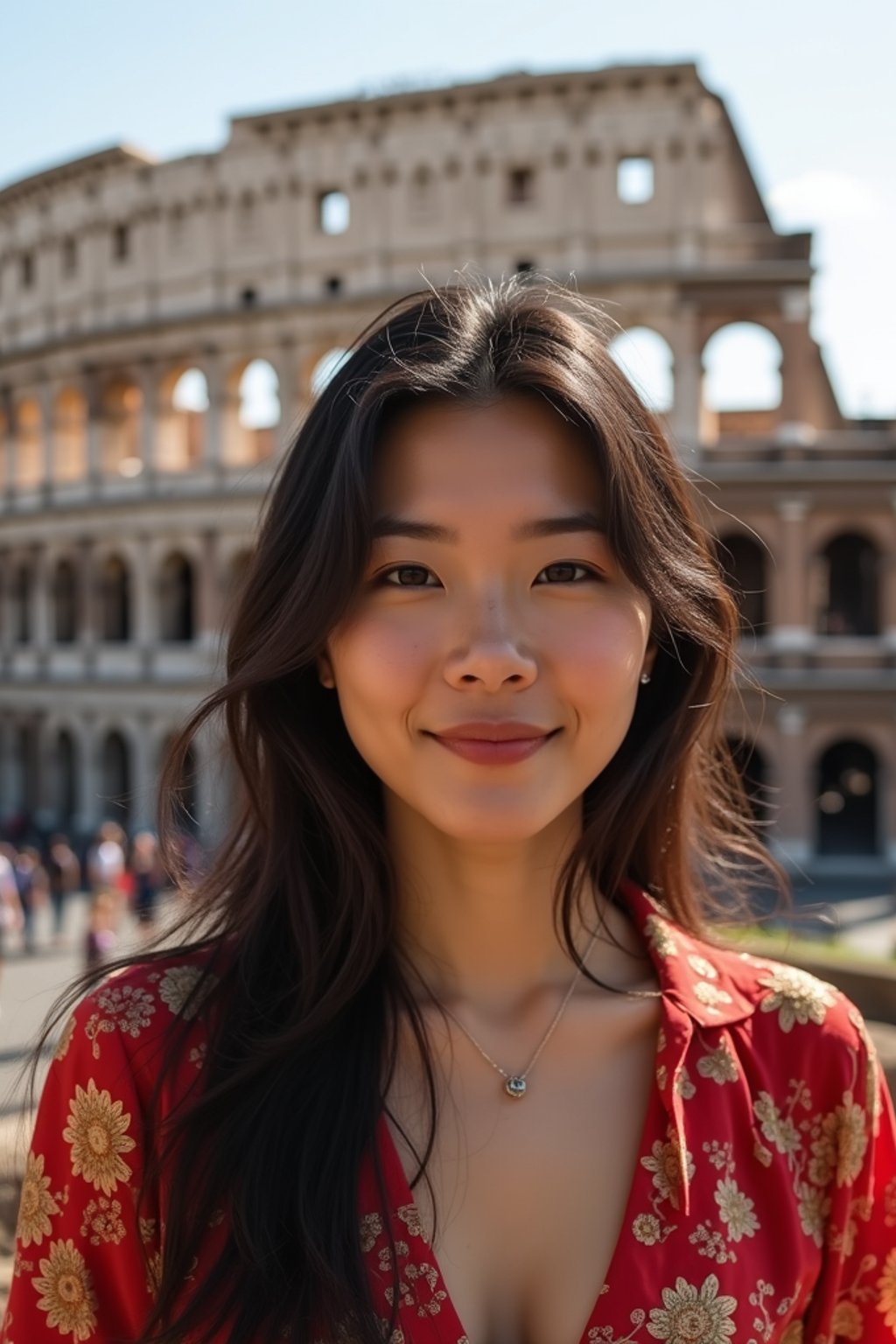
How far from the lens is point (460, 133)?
23.0m

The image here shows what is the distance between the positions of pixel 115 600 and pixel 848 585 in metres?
15.5

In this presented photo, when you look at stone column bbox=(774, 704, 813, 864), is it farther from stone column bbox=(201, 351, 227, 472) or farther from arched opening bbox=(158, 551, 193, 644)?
arched opening bbox=(158, 551, 193, 644)

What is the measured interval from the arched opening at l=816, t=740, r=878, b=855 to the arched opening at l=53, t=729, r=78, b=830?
1584 centimetres

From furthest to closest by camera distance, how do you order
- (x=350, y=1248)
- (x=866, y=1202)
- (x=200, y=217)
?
(x=200, y=217) < (x=866, y=1202) < (x=350, y=1248)

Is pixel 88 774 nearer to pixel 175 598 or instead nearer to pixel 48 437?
pixel 175 598

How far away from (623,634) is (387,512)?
37 cm

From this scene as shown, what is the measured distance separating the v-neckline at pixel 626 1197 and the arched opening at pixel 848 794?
21641mm

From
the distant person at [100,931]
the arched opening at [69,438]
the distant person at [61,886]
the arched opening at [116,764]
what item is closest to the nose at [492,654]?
the distant person at [100,931]

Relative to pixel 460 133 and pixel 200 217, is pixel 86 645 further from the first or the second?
pixel 460 133

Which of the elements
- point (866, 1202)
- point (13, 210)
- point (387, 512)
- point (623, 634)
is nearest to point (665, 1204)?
point (866, 1202)

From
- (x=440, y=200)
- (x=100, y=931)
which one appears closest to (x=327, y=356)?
(x=440, y=200)

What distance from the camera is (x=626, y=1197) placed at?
175 cm

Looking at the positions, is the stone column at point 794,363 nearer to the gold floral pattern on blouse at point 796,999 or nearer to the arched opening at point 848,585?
the arched opening at point 848,585

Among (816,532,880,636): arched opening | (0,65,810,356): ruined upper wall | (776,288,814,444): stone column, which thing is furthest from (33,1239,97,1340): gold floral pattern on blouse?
(816,532,880,636): arched opening
